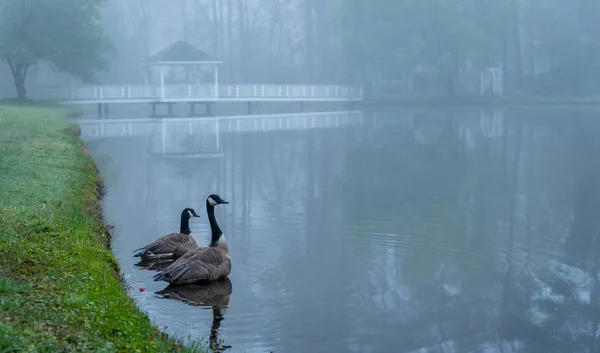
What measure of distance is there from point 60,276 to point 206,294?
201 centimetres

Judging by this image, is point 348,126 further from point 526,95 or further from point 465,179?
point 526,95

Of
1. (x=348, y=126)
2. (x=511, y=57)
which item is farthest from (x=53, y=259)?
(x=511, y=57)

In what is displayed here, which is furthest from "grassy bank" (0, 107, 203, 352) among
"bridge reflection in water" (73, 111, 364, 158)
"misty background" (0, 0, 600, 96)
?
"misty background" (0, 0, 600, 96)

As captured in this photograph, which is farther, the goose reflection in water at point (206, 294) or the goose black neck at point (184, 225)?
the goose black neck at point (184, 225)

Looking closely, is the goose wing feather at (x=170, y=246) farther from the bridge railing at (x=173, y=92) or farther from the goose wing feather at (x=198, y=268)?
the bridge railing at (x=173, y=92)

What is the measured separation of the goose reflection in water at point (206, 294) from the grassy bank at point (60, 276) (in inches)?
25.5

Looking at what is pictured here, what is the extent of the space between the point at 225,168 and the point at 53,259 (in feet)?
44.9

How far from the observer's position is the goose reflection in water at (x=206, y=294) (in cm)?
946

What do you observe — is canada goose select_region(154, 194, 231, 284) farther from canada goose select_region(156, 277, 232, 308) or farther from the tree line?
the tree line

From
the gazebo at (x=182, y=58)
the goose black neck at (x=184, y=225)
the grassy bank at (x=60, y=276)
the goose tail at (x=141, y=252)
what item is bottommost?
the goose tail at (x=141, y=252)

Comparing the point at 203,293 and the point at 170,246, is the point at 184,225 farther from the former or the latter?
the point at 203,293

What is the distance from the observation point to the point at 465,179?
65.3ft

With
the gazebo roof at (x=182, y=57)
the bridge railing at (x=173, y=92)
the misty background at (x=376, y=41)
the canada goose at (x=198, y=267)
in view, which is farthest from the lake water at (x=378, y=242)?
the misty background at (x=376, y=41)

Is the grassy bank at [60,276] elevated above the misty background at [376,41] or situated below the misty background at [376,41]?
below
